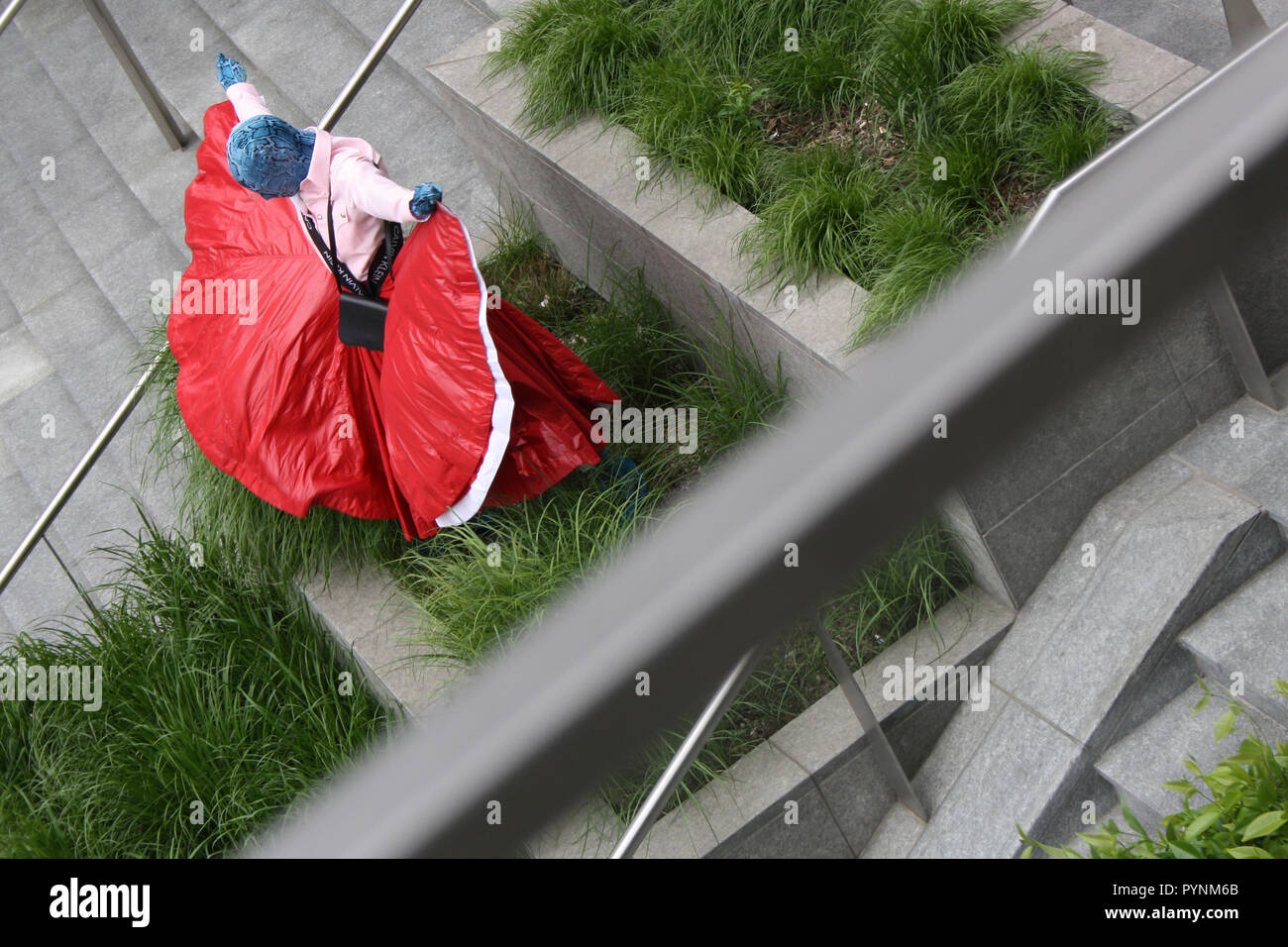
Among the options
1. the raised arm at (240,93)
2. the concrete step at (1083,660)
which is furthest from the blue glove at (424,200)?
the concrete step at (1083,660)

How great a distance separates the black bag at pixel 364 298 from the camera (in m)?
3.82

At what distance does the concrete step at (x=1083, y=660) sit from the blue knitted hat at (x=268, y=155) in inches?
96.4

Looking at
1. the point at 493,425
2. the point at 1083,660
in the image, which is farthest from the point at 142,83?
the point at 1083,660

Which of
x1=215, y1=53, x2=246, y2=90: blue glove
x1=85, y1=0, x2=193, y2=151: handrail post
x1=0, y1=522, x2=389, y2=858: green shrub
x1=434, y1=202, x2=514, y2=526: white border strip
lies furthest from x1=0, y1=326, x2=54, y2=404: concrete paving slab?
x1=434, y1=202, x2=514, y2=526: white border strip

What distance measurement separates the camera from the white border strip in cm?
362

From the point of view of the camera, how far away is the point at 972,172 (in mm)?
3963

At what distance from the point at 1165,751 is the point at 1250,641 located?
0.37 meters

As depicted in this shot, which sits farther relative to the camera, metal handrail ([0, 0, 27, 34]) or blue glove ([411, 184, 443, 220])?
metal handrail ([0, 0, 27, 34])

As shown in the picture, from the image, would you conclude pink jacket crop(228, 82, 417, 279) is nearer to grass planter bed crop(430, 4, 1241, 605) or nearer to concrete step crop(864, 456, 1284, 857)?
grass planter bed crop(430, 4, 1241, 605)

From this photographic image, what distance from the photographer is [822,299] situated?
3.95m

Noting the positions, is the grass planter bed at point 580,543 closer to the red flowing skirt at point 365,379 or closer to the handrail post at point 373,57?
the red flowing skirt at point 365,379

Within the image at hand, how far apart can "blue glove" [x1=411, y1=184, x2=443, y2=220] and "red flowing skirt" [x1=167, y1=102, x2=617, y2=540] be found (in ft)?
0.39

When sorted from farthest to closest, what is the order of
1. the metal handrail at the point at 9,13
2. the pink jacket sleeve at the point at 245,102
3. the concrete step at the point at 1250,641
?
the metal handrail at the point at 9,13 < the pink jacket sleeve at the point at 245,102 < the concrete step at the point at 1250,641

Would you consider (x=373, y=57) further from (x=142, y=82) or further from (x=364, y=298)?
(x=142, y=82)
